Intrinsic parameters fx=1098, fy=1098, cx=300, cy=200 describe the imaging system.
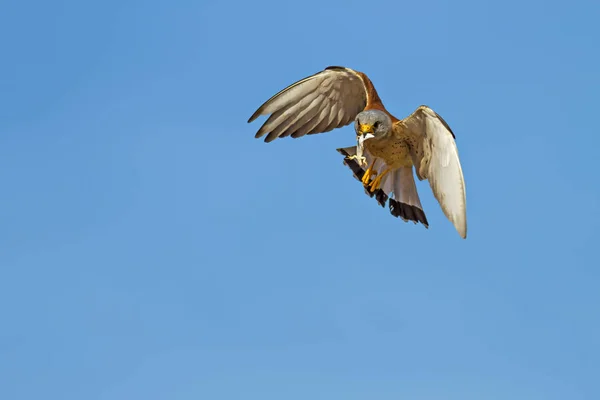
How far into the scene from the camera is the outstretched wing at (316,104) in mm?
21469

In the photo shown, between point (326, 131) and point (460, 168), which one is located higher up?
point (326, 131)

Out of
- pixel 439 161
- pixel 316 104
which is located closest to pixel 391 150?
pixel 439 161

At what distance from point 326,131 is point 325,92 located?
2.73ft

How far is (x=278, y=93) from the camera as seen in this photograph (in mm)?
21516

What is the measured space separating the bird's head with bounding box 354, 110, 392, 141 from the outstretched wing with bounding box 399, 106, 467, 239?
1.03 feet

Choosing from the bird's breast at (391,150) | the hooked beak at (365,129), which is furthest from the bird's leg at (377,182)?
the hooked beak at (365,129)

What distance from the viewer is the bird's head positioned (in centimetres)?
2009

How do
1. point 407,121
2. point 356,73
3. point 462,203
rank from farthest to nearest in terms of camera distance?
point 356,73 → point 407,121 → point 462,203

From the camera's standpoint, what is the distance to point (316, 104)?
21812 mm

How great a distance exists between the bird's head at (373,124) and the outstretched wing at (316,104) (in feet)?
3.60

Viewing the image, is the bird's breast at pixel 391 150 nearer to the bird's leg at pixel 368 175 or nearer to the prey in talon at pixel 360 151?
the prey in talon at pixel 360 151

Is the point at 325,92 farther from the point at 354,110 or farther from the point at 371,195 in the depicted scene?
the point at 371,195

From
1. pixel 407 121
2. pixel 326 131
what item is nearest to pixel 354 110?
pixel 326 131

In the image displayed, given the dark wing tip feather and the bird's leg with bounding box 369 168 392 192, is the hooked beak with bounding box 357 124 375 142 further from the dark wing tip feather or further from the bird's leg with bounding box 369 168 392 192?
the dark wing tip feather
